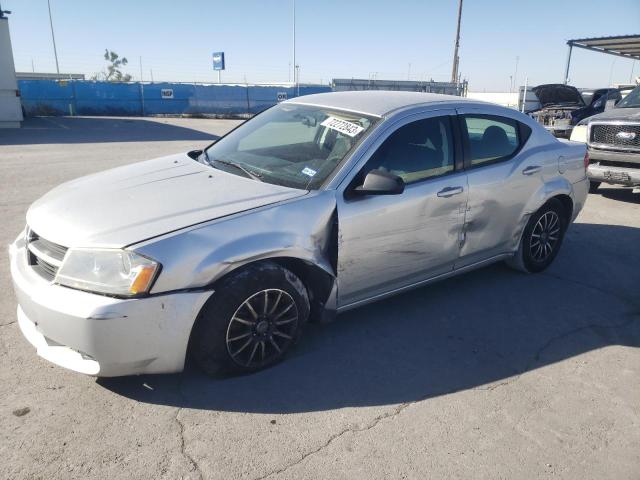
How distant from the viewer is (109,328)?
2.52 m

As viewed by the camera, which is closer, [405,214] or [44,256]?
[44,256]

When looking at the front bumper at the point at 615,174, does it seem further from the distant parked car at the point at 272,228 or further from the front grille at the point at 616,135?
the distant parked car at the point at 272,228

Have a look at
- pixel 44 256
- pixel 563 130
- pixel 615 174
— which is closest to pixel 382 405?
pixel 44 256

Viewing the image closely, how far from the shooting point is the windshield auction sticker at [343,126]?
3.54 meters

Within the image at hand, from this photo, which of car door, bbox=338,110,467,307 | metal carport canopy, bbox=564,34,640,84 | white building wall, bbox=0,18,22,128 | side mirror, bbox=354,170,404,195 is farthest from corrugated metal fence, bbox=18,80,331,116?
side mirror, bbox=354,170,404,195

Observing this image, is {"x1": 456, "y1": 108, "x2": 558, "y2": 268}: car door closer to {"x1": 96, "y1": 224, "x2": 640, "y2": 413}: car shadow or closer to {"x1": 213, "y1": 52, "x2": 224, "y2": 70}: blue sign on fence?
{"x1": 96, "y1": 224, "x2": 640, "y2": 413}: car shadow

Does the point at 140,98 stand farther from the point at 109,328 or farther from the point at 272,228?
the point at 109,328

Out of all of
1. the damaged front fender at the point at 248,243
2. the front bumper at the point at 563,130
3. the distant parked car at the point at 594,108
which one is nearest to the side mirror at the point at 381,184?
the damaged front fender at the point at 248,243

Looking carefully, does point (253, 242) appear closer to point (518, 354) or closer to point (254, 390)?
point (254, 390)

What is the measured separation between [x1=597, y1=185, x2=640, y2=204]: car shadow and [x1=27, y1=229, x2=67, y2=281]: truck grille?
862 centimetres

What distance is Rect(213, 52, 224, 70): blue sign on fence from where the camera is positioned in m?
37.2

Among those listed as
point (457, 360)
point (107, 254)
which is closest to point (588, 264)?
point (457, 360)

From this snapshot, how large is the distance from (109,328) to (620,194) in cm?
914

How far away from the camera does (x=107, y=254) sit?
2.61 meters
